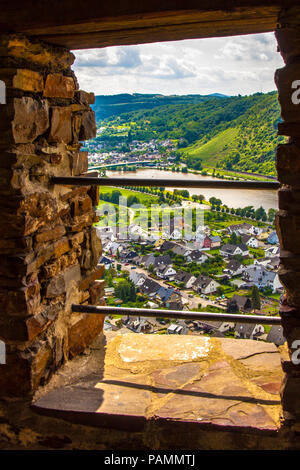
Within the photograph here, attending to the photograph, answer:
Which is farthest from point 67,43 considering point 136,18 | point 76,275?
point 76,275

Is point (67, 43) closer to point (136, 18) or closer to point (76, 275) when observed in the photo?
point (136, 18)

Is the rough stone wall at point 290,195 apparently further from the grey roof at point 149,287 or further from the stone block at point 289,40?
the grey roof at point 149,287

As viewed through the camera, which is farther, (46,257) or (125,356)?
(125,356)

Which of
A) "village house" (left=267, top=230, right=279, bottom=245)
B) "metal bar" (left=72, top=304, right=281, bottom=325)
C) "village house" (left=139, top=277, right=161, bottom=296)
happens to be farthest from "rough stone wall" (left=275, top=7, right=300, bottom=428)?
"village house" (left=139, top=277, right=161, bottom=296)

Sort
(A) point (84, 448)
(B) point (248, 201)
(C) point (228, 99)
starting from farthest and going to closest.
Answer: (C) point (228, 99)
(B) point (248, 201)
(A) point (84, 448)

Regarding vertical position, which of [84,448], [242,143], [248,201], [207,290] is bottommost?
[84,448]

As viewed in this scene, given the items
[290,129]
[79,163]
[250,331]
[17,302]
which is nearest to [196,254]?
[250,331]

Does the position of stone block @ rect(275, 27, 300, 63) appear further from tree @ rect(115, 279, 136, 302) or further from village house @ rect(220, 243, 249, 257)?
tree @ rect(115, 279, 136, 302)
